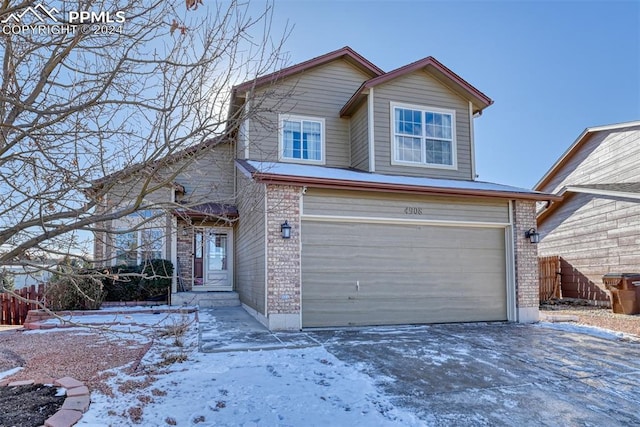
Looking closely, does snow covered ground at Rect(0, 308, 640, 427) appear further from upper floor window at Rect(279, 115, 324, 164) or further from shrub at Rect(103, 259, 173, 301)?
upper floor window at Rect(279, 115, 324, 164)

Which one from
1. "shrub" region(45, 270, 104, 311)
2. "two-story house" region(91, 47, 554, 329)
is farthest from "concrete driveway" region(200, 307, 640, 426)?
"shrub" region(45, 270, 104, 311)

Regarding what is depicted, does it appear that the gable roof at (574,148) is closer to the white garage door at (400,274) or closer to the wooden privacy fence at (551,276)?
the wooden privacy fence at (551,276)

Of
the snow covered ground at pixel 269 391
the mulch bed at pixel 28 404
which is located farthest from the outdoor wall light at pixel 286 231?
Answer: the mulch bed at pixel 28 404

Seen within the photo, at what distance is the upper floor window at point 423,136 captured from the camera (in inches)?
417

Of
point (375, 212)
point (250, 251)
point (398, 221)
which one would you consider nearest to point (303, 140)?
point (250, 251)

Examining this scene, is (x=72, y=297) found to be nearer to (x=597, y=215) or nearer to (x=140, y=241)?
(x=140, y=241)

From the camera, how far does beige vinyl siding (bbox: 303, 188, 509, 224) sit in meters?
8.47

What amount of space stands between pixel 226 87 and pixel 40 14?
159cm

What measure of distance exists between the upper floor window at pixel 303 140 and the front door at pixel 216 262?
3893 millimetres

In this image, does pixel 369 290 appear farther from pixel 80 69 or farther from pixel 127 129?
pixel 80 69

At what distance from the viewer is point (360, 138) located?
11094mm

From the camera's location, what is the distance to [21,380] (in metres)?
4.69

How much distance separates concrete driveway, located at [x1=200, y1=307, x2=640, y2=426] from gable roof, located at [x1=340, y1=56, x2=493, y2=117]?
596 centimetres

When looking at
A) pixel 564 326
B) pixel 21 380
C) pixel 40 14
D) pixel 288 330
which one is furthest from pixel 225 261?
pixel 40 14
